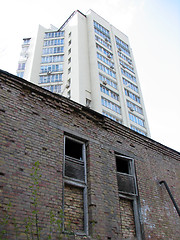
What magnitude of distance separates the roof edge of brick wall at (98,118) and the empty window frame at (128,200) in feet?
3.32

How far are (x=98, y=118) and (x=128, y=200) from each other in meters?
2.80

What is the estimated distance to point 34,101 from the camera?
7051 mm

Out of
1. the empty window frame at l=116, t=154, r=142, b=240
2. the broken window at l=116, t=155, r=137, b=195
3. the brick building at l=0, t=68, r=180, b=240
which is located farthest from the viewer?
the broken window at l=116, t=155, r=137, b=195

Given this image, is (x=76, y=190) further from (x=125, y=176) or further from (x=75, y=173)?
(x=125, y=176)

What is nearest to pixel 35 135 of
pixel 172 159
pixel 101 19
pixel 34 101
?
pixel 34 101

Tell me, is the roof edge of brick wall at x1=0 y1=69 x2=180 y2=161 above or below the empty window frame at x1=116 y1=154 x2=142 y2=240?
above

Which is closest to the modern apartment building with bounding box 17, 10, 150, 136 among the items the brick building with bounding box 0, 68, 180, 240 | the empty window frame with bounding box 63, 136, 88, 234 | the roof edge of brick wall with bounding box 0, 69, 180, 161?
the roof edge of brick wall with bounding box 0, 69, 180, 161

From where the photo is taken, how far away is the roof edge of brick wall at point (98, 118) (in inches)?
270

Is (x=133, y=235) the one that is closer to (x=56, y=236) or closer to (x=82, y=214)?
(x=82, y=214)

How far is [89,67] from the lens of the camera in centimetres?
3694

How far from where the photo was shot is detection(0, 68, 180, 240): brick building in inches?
219

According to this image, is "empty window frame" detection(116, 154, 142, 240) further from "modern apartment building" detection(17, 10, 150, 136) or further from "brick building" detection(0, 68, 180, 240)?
"modern apartment building" detection(17, 10, 150, 136)

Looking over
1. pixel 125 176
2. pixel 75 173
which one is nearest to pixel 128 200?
pixel 125 176

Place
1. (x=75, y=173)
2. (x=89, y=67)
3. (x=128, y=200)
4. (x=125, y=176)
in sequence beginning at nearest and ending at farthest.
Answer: (x=75, y=173) → (x=128, y=200) → (x=125, y=176) → (x=89, y=67)
